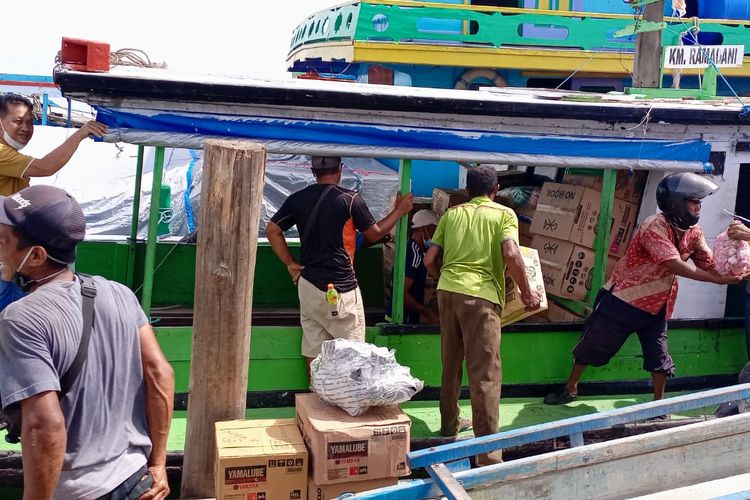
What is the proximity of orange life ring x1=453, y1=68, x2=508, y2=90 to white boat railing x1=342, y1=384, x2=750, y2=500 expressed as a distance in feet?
28.2

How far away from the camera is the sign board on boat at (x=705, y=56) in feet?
20.6

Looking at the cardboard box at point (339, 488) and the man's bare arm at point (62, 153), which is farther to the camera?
the man's bare arm at point (62, 153)

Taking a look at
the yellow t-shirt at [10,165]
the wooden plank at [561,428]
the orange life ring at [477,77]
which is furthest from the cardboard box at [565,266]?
the orange life ring at [477,77]

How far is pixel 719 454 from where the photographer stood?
3.71 meters

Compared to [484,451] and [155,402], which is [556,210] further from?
[155,402]

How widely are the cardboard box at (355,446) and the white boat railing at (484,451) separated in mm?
248

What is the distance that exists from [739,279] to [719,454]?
1975mm

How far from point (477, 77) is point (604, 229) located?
6572mm

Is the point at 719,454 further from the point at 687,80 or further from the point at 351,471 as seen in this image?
the point at 687,80

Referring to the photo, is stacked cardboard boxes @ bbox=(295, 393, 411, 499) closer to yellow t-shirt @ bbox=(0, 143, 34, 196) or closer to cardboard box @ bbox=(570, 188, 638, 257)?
yellow t-shirt @ bbox=(0, 143, 34, 196)

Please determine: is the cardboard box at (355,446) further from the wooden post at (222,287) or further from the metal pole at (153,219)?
the metal pole at (153,219)

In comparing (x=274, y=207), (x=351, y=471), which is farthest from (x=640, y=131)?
(x=274, y=207)

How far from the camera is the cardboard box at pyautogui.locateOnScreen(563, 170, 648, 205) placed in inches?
238

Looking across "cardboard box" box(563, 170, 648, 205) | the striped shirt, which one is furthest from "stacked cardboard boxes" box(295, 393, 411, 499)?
"cardboard box" box(563, 170, 648, 205)
